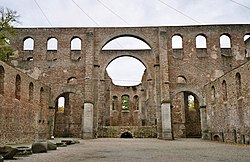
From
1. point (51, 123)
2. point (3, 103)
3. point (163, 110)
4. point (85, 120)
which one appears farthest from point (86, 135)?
point (3, 103)

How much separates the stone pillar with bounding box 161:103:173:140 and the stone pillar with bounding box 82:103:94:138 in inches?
235

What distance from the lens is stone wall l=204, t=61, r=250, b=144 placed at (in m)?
15.9

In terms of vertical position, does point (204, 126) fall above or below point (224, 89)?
below

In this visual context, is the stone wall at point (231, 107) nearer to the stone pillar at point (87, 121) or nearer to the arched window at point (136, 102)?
the stone pillar at point (87, 121)

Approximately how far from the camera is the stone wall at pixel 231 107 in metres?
15.9

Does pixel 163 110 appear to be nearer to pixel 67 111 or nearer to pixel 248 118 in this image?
pixel 248 118

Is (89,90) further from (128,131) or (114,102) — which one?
(114,102)

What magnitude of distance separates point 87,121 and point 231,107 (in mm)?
11664

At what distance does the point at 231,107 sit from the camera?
701 inches

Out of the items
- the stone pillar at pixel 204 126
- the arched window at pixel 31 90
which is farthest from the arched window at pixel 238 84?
the arched window at pixel 31 90

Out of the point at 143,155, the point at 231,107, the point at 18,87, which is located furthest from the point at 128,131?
the point at 143,155

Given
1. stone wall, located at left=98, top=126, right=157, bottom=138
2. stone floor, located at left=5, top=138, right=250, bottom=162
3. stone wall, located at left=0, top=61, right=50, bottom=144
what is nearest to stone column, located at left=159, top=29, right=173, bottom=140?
stone wall, located at left=98, top=126, right=157, bottom=138

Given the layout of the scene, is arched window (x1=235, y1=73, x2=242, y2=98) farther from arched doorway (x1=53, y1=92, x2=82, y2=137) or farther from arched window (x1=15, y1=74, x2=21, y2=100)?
arched doorway (x1=53, y1=92, x2=82, y2=137)

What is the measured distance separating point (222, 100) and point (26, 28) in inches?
724
